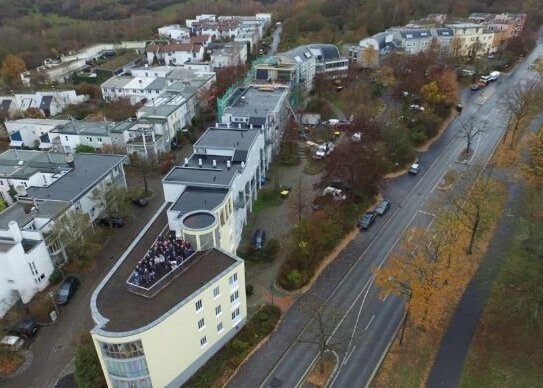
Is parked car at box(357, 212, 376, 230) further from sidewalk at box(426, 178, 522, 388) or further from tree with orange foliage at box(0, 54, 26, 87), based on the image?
tree with orange foliage at box(0, 54, 26, 87)

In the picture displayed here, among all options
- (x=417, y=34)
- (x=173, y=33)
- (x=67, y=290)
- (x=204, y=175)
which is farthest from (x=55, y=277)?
(x=173, y=33)

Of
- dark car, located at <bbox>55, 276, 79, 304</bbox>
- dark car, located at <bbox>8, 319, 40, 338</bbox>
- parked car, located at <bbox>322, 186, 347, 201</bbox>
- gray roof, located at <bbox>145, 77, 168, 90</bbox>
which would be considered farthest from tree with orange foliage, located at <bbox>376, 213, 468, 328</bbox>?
gray roof, located at <bbox>145, 77, 168, 90</bbox>

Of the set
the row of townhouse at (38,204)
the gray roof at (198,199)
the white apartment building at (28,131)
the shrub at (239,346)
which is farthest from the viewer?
the white apartment building at (28,131)

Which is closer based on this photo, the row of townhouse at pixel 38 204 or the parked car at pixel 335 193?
the row of townhouse at pixel 38 204

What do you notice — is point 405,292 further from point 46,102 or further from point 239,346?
point 46,102

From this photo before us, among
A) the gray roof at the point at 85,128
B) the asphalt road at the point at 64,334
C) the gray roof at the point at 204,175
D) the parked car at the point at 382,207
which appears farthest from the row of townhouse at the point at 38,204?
the parked car at the point at 382,207

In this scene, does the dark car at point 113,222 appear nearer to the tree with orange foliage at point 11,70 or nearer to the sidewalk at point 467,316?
the sidewalk at point 467,316
